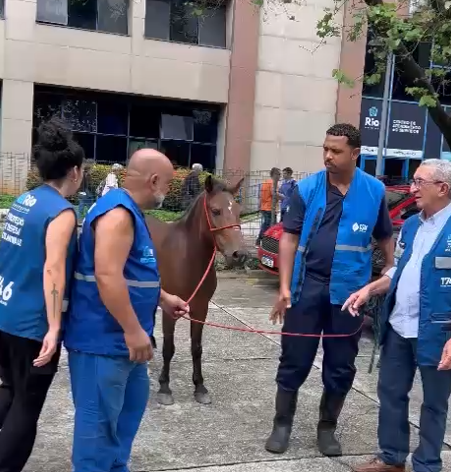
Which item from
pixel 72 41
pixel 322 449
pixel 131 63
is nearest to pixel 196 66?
pixel 131 63

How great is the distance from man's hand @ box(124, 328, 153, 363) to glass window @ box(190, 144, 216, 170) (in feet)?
62.1

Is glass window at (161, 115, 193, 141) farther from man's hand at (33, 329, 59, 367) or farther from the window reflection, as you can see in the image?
man's hand at (33, 329, 59, 367)

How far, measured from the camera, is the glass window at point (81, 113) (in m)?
20.1

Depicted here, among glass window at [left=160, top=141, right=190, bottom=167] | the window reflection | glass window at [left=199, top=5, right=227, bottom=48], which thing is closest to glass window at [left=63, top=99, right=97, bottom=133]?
the window reflection

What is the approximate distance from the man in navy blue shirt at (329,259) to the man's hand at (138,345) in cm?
133

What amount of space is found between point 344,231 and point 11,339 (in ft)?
6.75

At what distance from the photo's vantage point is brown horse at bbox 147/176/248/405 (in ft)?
15.7

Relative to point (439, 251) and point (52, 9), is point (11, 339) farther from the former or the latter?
point (52, 9)

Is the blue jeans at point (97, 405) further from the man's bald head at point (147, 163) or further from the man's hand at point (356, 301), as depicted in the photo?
the man's hand at point (356, 301)

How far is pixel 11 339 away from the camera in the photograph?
3.00 m

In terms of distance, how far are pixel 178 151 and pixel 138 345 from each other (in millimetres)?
19014

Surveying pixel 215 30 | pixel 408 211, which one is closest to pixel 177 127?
pixel 215 30

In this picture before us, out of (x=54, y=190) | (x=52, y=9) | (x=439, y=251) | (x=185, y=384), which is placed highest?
(x=52, y=9)

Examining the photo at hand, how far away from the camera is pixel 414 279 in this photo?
3580 millimetres
